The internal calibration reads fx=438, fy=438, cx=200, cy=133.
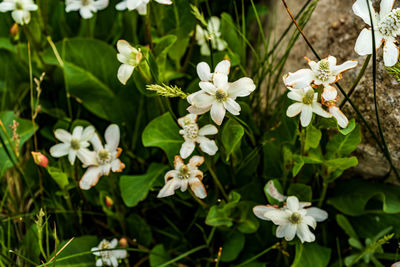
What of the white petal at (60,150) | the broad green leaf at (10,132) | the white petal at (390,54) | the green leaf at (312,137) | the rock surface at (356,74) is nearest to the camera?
the white petal at (390,54)

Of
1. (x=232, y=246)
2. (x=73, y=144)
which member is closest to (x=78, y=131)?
(x=73, y=144)

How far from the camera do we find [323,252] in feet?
4.34

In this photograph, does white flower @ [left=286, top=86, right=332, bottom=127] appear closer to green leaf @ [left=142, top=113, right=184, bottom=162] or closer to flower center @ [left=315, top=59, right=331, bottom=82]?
flower center @ [left=315, top=59, right=331, bottom=82]

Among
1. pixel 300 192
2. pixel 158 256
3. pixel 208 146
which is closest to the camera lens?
pixel 208 146

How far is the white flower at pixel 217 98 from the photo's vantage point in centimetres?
100

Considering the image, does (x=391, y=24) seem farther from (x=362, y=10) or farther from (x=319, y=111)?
(x=319, y=111)

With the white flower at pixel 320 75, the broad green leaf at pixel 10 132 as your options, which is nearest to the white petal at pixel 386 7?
the white flower at pixel 320 75

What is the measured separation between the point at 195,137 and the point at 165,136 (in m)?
0.19

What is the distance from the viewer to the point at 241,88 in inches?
40.4

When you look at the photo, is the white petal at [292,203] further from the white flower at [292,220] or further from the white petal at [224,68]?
the white petal at [224,68]

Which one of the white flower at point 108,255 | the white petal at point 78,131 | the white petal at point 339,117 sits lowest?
the white flower at point 108,255

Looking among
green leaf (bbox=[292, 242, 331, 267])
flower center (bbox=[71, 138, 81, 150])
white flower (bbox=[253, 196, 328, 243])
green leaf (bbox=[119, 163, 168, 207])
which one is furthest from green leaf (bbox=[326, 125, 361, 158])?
flower center (bbox=[71, 138, 81, 150])

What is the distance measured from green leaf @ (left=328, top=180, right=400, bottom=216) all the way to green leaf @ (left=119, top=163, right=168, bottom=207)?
1.81 feet

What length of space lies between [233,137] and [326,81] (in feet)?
1.00
